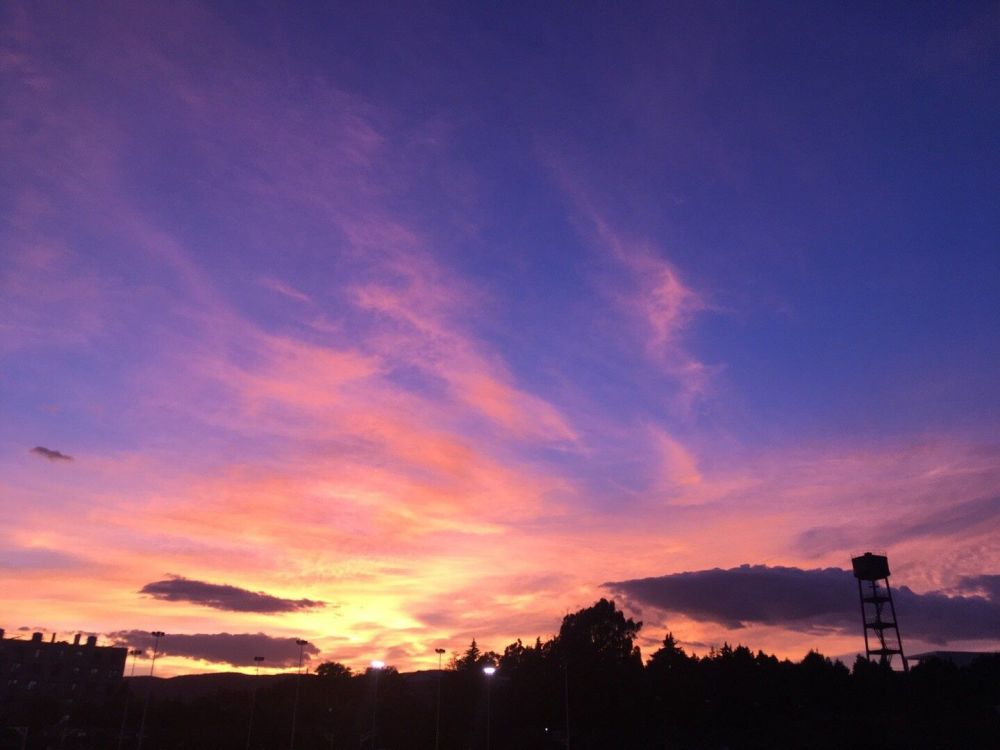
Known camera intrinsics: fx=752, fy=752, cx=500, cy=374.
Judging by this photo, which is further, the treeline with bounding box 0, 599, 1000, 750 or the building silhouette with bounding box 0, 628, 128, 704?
the building silhouette with bounding box 0, 628, 128, 704

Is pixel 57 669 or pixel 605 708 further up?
pixel 57 669

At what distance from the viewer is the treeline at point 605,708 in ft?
269

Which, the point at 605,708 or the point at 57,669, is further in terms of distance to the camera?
the point at 57,669

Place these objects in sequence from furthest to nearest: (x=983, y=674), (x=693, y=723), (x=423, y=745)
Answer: (x=423, y=745) → (x=983, y=674) → (x=693, y=723)

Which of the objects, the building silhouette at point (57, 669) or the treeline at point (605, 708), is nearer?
the treeline at point (605, 708)

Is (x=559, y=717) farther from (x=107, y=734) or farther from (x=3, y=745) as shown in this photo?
(x=3, y=745)

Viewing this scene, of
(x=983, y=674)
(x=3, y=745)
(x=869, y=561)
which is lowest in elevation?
(x=3, y=745)

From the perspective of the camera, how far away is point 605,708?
9625 centimetres

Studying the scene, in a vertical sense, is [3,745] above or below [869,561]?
below

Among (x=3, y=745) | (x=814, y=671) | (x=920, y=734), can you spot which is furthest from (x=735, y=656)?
(x=3, y=745)

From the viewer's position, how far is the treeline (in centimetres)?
8212

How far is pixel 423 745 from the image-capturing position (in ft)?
364

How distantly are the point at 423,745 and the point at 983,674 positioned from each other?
7603cm

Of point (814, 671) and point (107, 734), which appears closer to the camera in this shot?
point (814, 671)
